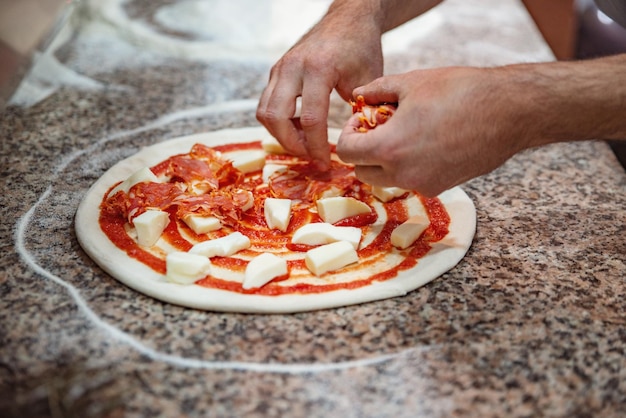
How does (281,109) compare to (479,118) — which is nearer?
(479,118)

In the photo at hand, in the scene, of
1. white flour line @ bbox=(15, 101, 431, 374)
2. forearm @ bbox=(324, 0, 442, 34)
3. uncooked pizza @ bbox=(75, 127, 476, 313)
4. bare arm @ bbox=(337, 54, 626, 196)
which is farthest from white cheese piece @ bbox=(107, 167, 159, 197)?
forearm @ bbox=(324, 0, 442, 34)

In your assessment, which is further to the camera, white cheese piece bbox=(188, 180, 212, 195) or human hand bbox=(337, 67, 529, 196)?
white cheese piece bbox=(188, 180, 212, 195)

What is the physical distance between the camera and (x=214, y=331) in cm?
117

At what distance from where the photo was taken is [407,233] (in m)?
1.38

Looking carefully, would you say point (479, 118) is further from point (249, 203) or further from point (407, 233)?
point (249, 203)

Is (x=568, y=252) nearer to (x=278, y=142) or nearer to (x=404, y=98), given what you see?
(x=404, y=98)

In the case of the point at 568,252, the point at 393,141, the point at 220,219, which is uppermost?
the point at 393,141

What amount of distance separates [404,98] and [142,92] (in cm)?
116

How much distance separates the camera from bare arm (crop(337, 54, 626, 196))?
3.88 feet

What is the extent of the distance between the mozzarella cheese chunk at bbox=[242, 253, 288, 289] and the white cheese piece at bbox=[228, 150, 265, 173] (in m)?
0.41

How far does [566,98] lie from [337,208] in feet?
1.69

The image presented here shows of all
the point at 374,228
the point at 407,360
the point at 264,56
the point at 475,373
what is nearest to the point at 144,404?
the point at 407,360

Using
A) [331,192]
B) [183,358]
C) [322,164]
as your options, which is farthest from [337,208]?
[183,358]

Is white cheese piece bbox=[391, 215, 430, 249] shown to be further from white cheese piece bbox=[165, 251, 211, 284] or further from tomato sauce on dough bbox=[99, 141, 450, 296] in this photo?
white cheese piece bbox=[165, 251, 211, 284]
